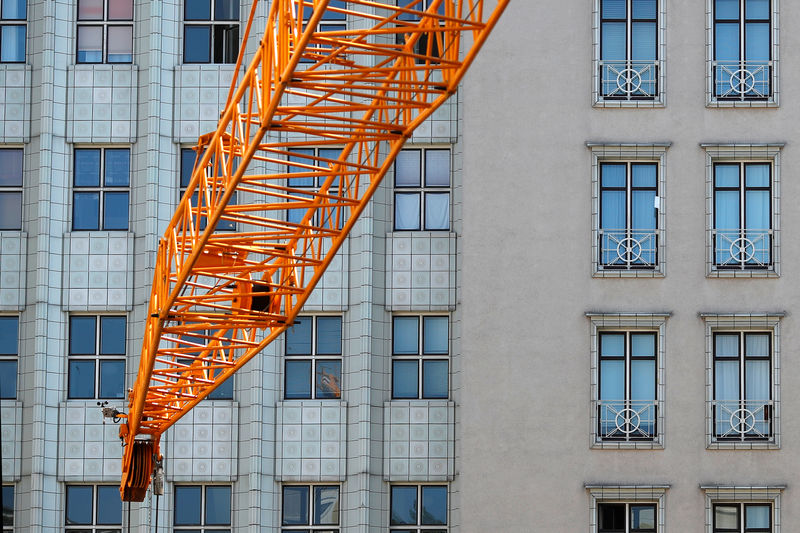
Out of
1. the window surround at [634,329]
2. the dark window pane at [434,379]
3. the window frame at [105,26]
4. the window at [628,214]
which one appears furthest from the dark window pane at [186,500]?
the window at [628,214]

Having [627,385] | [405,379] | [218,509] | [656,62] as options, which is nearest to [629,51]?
[656,62]

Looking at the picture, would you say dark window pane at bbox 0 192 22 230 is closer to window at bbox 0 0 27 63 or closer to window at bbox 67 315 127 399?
window at bbox 67 315 127 399

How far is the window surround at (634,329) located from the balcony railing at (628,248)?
1.20 m

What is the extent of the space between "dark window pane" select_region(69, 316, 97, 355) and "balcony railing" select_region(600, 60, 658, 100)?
1314cm

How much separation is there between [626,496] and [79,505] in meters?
12.6

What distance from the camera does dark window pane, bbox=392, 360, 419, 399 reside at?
3766cm

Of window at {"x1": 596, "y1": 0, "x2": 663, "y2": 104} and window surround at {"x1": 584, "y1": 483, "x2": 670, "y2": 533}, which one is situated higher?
window at {"x1": 596, "y1": 0, "x2": 663, "y2": 104}

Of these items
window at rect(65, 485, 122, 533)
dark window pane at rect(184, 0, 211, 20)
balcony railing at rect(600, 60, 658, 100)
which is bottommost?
window at rect(65, 485, 122, 533)

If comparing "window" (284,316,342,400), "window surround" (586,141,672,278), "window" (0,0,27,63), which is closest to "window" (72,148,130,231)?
"window" (0,0,27,63)

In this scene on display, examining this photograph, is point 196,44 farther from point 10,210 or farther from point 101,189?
point 10,210

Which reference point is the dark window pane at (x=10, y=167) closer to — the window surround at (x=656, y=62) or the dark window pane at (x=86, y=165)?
the dark window pane at (x=86, y=165)

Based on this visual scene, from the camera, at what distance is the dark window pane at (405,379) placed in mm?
37656

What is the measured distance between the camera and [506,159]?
122ft

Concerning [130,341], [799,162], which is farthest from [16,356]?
[799,162]
